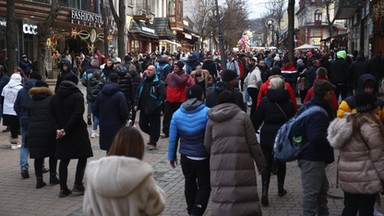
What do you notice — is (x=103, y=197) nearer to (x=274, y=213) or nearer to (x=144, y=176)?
(x=144, y=176)

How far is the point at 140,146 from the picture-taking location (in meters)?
3.65

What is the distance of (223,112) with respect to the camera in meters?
5.44

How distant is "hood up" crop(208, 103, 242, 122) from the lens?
17.8 ft

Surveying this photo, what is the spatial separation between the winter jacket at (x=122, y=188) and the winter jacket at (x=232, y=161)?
170cm

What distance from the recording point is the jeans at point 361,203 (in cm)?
525

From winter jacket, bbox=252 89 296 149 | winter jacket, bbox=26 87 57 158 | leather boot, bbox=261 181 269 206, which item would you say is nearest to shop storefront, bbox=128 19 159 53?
winter jacket, bbox=26 87 57 158

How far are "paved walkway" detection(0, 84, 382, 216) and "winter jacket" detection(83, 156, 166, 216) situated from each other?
3214mm

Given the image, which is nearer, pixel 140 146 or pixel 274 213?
pixel 140 146

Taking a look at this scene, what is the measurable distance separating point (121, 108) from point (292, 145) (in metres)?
3.47

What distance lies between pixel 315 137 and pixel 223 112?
3.33 feet

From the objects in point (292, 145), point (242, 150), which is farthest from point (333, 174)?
point (242, 150)

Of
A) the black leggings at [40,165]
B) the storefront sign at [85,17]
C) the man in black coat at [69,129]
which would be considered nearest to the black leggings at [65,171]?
the man in black coat at [69,129]

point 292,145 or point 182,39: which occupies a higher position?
point 182,39

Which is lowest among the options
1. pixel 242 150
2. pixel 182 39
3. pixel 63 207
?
pixel 63 207
